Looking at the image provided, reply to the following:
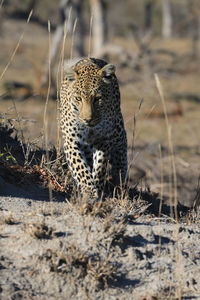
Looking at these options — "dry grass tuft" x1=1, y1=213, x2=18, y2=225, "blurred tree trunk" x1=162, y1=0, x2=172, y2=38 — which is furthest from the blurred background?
"blurred tree trunk" x1=162, y1=0, x2=172, y2=38

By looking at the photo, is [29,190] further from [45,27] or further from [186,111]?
[45,27]

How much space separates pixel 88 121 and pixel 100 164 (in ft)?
1.81

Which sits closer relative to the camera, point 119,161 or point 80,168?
point 80,168

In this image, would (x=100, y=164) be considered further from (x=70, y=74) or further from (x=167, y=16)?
(x=167, y=16)

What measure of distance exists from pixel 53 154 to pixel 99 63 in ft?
3.85

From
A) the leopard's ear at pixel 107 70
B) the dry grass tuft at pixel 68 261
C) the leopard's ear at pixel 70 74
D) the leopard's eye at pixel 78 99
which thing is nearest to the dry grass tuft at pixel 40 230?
the dry grass tuft at pixel 68 261

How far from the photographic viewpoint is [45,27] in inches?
1842

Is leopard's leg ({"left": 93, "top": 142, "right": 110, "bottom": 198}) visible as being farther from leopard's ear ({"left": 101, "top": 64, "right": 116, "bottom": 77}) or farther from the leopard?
leopard's ear ({"left": 101, "top": 64, "right": 116, "bottom": 77})

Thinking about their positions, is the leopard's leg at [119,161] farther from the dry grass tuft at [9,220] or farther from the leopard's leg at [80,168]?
the dry grass tuft at [9,220]

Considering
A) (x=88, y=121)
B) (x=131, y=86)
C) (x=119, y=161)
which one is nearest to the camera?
(x=88, y=121)

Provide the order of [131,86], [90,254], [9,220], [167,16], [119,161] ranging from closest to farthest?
[90,254]
[9,220]
[119,161]
[131,86]
[167,16]

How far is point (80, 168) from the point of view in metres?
7.48

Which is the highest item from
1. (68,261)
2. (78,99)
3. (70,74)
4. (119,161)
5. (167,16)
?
(167,16)

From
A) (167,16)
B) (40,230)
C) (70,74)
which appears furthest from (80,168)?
(167,16)
